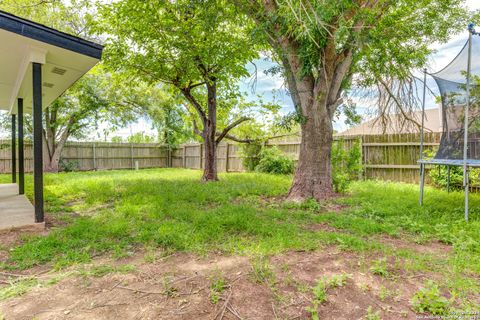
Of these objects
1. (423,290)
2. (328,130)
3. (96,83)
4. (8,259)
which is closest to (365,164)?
(328,130)

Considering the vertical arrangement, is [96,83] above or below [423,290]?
above

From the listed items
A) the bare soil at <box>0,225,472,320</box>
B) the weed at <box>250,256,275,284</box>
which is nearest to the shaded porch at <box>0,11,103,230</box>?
the bare soil at <box>0,225,472,320</box>

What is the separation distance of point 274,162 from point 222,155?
3331 mm

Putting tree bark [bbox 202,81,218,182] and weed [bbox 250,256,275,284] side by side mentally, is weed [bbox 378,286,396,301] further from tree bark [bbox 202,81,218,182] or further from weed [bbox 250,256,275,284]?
tree bark [bbox 202,81,218,182]

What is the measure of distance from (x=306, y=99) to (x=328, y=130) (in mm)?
685

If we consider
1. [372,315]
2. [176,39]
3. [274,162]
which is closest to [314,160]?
[372,315]

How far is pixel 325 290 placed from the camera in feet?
6.41

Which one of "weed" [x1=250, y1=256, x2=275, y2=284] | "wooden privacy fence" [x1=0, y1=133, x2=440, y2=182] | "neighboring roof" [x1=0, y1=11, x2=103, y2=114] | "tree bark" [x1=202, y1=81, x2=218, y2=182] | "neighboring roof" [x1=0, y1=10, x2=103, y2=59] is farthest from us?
"tree bark" [x1=202, y1=81, x2=218, y2=182]

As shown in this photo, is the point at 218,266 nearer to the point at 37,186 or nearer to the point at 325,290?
the point at 325,290

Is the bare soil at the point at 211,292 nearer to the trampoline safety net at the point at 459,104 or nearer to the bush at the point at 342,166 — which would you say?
the trampoline safety net at the point at 459,104

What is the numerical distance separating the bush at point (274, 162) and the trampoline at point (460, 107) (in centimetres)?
552

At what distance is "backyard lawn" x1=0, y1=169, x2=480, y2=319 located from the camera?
179cm

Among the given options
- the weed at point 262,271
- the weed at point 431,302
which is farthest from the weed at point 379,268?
the weed at point 262,271

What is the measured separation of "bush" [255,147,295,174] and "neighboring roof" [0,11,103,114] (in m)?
6.62
